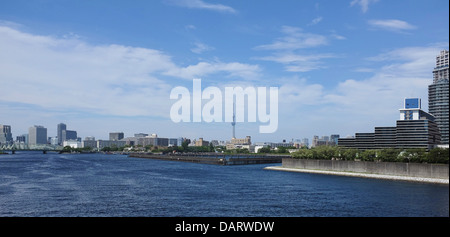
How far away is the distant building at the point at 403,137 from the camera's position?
5276 inches

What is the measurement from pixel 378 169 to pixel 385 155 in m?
4.15

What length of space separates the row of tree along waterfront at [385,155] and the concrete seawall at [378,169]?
10.1 ft

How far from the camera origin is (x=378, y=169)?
6950cm

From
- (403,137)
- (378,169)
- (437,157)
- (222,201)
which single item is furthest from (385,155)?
(403,137)

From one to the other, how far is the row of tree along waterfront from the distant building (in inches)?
2323

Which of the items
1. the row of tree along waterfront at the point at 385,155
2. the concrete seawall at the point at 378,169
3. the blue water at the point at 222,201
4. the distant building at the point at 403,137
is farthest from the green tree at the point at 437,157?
the distant building at the point at 403,137

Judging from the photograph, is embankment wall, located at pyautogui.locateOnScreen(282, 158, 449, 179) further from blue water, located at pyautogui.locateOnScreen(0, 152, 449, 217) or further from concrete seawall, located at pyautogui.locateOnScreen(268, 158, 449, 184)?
blue water, located at pyautogui.locateOnScreen(0, 152, 449, 217)

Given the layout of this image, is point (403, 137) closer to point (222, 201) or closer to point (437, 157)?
point (437, 157)

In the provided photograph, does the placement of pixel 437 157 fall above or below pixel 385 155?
above

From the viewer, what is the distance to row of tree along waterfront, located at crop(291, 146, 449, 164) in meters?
64.0
